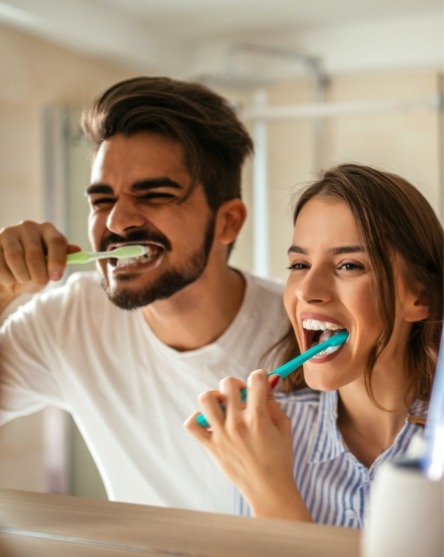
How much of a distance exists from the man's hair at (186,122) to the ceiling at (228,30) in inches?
26.2

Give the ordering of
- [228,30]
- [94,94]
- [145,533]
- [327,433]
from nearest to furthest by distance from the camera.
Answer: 1. [145,533]
2. [327,433]
3. [94,94]
4. [228,30]

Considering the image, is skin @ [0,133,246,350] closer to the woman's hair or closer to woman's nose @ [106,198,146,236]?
woman's nose @ [106,198,146,236]

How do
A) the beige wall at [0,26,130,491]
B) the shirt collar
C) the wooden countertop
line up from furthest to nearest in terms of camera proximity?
the beige wall at [0,26,130,491] → the shirt collar → the wooden countertop

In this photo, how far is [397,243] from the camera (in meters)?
0.58

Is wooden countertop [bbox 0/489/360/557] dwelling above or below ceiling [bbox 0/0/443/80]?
below

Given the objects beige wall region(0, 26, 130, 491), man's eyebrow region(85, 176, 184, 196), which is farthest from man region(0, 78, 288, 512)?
beige wall region(0, 26, 130, 491)

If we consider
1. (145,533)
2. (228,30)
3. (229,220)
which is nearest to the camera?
(145,533)

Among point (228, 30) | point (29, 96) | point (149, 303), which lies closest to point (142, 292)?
point (149, 303)

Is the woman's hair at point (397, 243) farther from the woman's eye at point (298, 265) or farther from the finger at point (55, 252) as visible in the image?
the finger at point (55, 252)

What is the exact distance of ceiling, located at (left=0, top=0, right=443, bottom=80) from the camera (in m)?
1.39

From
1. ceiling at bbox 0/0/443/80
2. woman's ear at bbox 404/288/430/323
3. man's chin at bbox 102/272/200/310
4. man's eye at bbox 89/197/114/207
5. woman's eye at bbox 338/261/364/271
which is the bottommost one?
woman's ear at bbox 404/288/430/323

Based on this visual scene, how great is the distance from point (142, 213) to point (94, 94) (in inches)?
15.0

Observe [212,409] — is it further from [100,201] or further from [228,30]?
[228,30]

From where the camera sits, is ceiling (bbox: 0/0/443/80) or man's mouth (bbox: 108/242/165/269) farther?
ceiling (bbox: 0/0/443/80)
